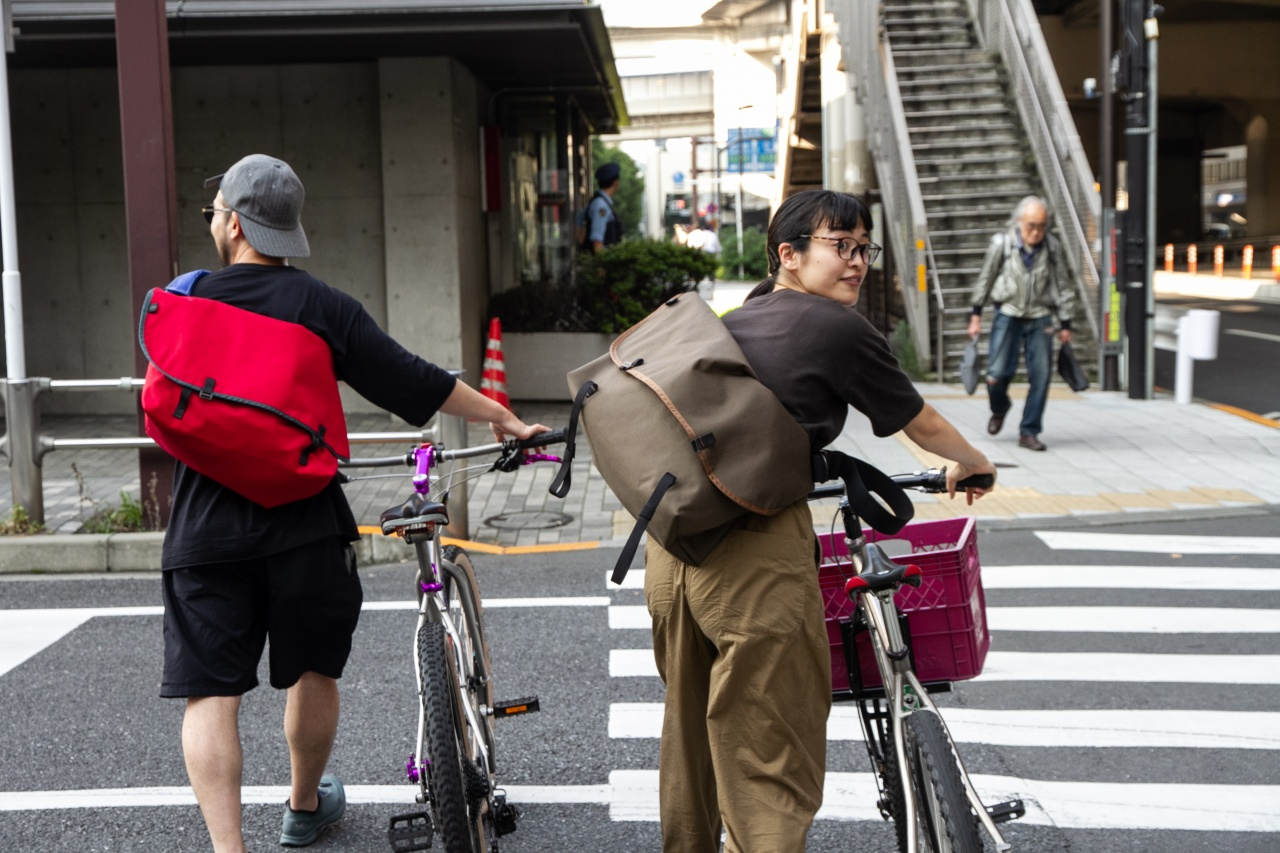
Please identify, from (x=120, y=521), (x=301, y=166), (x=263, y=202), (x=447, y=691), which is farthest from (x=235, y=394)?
(x=301, y=166)

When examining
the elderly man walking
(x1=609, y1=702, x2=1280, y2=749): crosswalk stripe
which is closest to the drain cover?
(x1=609, y1=702, x2=1280, y2=749): crosswalk stripe

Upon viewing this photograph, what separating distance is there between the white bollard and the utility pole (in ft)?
1.05

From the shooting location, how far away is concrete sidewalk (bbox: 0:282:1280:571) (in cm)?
799

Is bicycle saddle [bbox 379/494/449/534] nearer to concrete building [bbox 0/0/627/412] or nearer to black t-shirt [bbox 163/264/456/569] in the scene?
black t-shirt [bbox 163/264/456/569]

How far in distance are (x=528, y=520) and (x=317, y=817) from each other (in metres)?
4.70

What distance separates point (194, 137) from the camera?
531 inches

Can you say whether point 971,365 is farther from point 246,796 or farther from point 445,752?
point 445,752

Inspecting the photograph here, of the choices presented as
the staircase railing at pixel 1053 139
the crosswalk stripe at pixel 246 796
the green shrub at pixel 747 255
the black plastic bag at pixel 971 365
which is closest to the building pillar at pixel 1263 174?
the green shrub at pixel 747 255

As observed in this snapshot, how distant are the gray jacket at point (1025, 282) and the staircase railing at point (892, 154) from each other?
451cm

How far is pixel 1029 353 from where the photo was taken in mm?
10828

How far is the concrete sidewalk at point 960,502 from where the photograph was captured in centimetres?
799

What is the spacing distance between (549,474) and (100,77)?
6.61 meters

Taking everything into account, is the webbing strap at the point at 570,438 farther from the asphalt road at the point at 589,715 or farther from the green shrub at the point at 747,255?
the green shrub at the point at 747,255

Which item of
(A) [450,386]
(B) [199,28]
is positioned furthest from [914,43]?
(A) [450,386]
